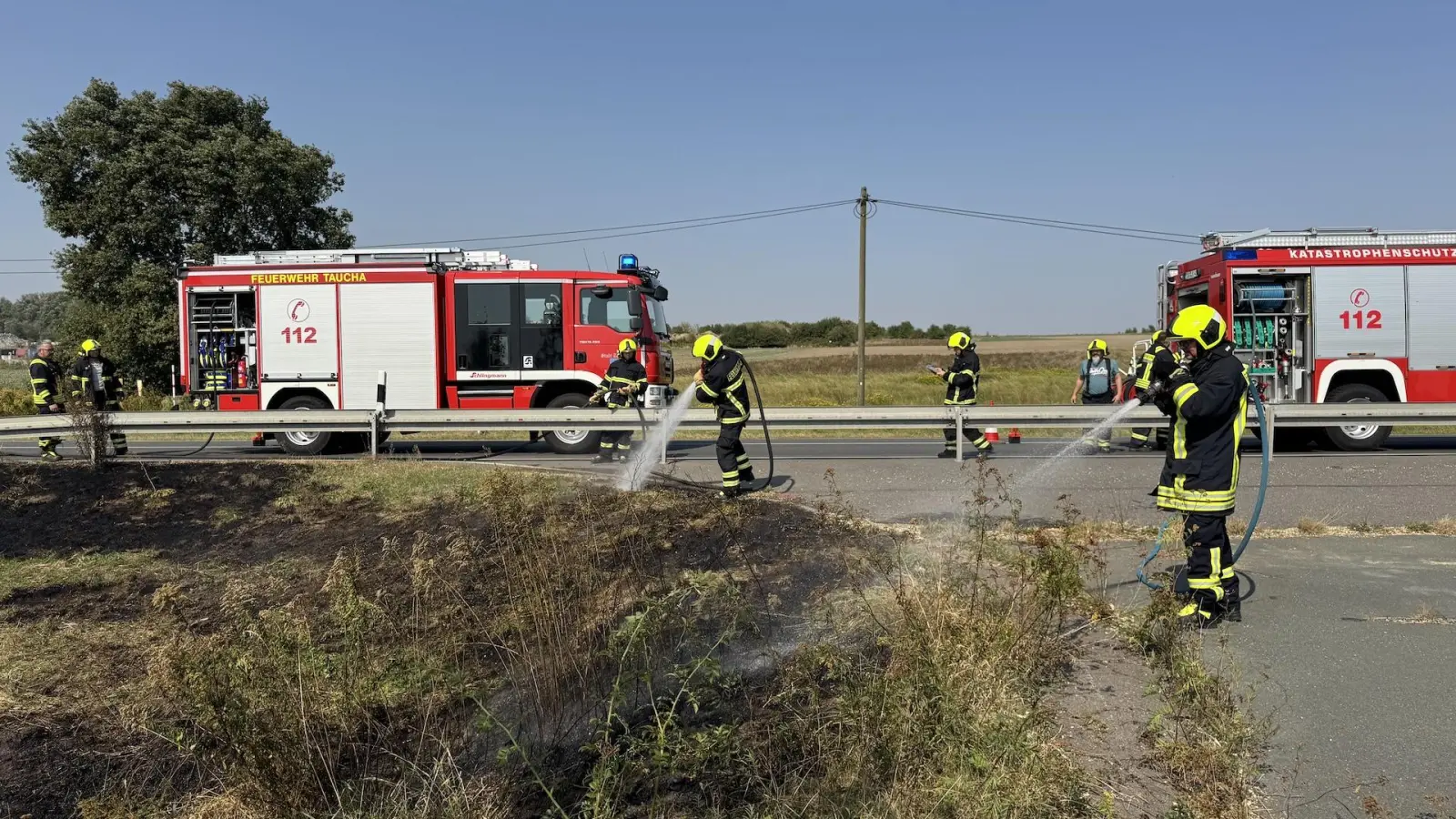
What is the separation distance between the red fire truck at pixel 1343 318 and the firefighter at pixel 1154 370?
1.79 metres

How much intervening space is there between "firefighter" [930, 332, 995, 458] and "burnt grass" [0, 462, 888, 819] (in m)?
4.72

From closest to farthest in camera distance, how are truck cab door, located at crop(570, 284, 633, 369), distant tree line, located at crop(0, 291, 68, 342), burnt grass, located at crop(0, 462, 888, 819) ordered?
burnt grass, located at crop(0, 462, 888, 819) → truck cab door, located at crop(570, 284, 633, 369) → distant tree line, located at crop(0, 291, 68, 342)

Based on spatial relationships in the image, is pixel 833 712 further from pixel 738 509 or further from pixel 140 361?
pixel 140 361

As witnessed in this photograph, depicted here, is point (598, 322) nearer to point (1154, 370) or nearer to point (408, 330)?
point (408, 330)

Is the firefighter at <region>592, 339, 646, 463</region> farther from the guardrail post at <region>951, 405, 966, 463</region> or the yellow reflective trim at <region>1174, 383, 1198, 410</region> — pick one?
the yellow reflective trim at <region>1174, 383, 1198, 410</region>

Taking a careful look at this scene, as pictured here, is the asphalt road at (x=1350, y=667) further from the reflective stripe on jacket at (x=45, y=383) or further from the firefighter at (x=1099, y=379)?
the reflective stripe on jacket at (x=45, y=383)

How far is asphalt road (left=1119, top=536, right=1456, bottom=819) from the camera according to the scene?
3.61 m

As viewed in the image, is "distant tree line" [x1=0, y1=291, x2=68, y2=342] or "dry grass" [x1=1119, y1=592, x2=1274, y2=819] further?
"distant tree line" [x1=0, y1=291, x2=68, y2=342]

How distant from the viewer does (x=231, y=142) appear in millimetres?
29875

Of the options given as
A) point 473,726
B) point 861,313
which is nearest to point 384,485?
point 473,726

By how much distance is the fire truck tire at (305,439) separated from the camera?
47.0 feet

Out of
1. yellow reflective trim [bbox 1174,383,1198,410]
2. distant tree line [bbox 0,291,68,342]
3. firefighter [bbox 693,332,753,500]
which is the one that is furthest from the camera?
distant tree line [bbox 0,291,68,342]

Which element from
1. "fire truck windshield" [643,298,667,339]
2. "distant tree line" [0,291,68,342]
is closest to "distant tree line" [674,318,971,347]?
"fire truck windshield" [643,298,667,339]

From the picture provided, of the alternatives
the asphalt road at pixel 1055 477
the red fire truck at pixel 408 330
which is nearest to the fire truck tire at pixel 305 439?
the red fire truck at pixel 408 330
